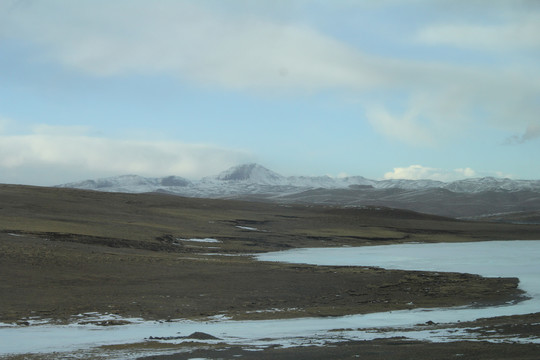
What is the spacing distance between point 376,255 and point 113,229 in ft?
80.4

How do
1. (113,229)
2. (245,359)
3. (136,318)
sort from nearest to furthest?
(245,359) → (136,318) → (113,229)

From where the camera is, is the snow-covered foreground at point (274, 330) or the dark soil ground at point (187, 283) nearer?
the snow-covered foreground at point (274, 330)

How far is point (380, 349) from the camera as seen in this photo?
1479 centimetres

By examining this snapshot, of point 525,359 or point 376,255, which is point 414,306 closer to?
point 525,359

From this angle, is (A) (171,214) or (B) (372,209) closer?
(A) (171,214)

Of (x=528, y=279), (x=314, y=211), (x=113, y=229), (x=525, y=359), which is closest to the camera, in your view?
(x=525, y=359)

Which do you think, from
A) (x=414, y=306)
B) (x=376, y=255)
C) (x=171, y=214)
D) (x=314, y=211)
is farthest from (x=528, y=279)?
(x=314, y=211)

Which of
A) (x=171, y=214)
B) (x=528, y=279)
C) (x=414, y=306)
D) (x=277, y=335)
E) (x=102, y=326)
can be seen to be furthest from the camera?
(x=171, y=214)

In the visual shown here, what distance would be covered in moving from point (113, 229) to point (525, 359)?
1947 inches

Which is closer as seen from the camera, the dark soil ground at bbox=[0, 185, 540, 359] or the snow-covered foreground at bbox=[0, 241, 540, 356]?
the snow-covered foreground at bbox=[0, 241, 540, 356]

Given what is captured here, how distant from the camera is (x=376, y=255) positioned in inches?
2080

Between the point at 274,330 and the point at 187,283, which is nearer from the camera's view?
the point at 274,330

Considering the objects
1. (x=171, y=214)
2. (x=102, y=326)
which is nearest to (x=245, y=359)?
(x=102, y=326)

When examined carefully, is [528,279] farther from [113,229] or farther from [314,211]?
[314,211]
